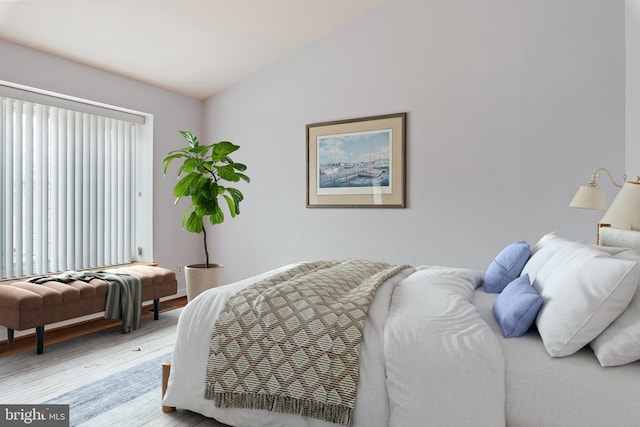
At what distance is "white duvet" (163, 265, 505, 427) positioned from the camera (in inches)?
57.2

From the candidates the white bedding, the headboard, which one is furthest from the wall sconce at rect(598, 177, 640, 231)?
the white bedding

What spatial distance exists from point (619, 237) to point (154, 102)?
14.9 feet

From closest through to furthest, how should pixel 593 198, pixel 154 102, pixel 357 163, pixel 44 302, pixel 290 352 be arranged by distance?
pixel 290 352, pixel 593 198, pixel 44 302, pixel 357 163, pixel 154 102

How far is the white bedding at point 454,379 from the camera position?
53.2 inches

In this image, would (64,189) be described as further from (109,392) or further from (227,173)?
(109,392)

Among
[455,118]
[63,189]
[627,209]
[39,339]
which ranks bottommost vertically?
[39,339]

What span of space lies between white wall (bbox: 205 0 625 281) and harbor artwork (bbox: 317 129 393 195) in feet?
0.74

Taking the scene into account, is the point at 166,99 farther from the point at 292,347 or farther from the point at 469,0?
the point at 292,347

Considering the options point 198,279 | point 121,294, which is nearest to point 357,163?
point 198,279

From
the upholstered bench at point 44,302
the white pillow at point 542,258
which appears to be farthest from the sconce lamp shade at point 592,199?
the upholstered bench at point 44,302

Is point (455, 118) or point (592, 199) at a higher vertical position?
point (455, 118)

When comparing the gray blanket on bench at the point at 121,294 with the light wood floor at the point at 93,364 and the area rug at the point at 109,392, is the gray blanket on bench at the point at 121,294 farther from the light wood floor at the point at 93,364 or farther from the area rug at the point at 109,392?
the area rug at the point at 109,392

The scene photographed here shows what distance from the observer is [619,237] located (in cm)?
230

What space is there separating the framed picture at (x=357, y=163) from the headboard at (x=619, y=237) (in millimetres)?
1789
